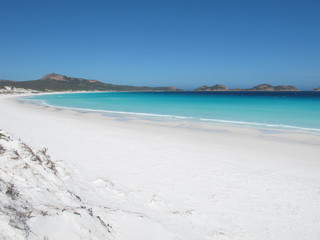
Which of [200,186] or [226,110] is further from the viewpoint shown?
[226,110]

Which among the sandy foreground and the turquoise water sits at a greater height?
the turquoise water

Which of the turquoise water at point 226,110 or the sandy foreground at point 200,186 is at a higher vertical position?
the turquoise water at point 226,110

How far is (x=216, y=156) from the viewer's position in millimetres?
7344

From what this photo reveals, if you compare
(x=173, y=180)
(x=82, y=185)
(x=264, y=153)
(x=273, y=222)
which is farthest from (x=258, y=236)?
(x=264, y=153)

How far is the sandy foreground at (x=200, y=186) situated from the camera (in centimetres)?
336

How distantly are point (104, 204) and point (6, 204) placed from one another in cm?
155

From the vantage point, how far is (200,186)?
16.1 ft

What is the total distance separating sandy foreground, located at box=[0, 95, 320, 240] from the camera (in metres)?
3.36

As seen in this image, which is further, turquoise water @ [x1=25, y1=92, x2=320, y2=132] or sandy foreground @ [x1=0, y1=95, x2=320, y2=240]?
turquoise water @ [x1=25, y1=92, x2=320, y2=132]

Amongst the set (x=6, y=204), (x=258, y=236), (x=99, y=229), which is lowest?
(x=258, y=236)

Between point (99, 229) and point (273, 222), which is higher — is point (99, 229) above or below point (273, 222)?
above

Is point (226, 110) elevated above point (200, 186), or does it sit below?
above

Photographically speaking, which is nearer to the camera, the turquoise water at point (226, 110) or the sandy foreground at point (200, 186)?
the sandy foreground at point (200, 186)

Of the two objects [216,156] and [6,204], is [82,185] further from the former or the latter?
[216,156]
